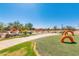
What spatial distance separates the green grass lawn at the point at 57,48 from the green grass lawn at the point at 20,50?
4.5 inches

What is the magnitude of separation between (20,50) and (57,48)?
481 millimetres

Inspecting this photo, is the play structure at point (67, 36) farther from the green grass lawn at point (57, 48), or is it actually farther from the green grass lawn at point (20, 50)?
the green grass lawn at point (20, 50)

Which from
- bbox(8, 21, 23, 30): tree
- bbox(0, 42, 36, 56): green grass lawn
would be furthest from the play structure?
bbox(8, 21, 23, 30): tree

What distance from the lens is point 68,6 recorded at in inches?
143

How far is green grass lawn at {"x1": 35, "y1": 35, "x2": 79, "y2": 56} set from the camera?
363cm

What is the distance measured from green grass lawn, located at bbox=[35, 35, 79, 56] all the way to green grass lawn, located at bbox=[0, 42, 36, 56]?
0.37 ft

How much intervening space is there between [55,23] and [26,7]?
0.43m

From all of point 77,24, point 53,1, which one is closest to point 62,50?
point 77,24

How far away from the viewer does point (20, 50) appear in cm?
369

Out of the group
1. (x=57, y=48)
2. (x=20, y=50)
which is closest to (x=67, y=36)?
(x=57, y=48)

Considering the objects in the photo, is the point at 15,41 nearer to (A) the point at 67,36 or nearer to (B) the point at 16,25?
(B) the point at 16,25

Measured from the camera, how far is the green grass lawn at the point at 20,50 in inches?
144

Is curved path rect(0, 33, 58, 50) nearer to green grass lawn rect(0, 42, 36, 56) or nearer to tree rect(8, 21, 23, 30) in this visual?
green grass lawn rect(0, 42, 36, 56)

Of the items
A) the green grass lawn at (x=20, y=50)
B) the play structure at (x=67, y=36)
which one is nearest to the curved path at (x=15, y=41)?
the green grass lawn at (x=20, y=50)
